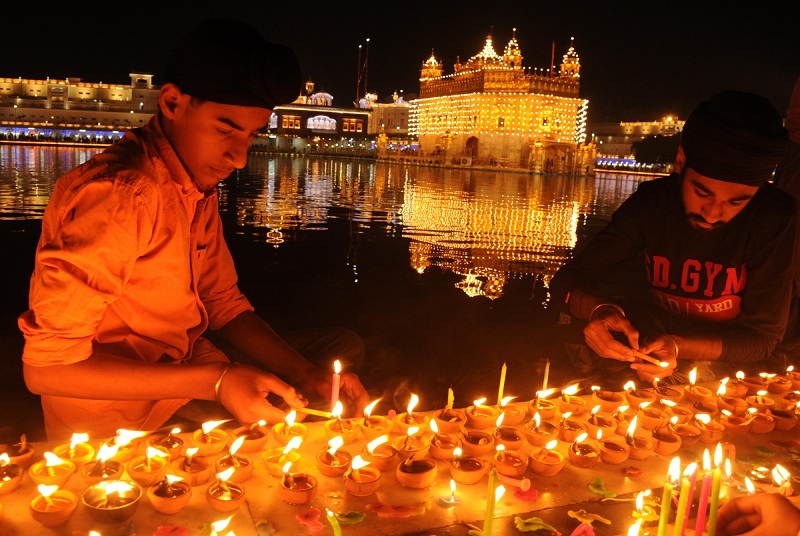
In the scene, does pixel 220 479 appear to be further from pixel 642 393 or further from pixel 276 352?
pixel 642 393

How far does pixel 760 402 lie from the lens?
2539mm

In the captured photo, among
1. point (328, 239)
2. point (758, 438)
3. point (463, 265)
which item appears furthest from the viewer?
point (328, 239)

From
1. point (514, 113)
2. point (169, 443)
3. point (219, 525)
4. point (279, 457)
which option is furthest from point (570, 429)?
point (514, 113)

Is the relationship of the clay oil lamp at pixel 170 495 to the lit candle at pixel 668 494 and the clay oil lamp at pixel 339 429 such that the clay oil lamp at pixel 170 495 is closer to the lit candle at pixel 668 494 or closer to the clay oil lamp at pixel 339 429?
the clay oil lamp at pixel 339 429

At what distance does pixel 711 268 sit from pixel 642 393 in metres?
Answer: 1.15

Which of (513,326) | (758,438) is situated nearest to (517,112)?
(513,326)

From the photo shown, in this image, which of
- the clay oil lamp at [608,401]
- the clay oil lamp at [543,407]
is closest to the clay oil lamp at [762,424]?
the clay oil lamp at [608,401]

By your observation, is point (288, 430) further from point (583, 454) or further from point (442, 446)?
point (583, 454)

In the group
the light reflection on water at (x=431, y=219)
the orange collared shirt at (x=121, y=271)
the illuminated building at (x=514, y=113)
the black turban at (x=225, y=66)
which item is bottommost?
the light reflection on water at (x=431, y=219)

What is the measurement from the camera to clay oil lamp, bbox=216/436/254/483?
71.5 inches

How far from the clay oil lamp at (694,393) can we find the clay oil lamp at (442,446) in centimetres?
114

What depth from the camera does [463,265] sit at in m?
9.63

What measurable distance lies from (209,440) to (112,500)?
40cm

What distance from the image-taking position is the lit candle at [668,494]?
1377 millimetres
